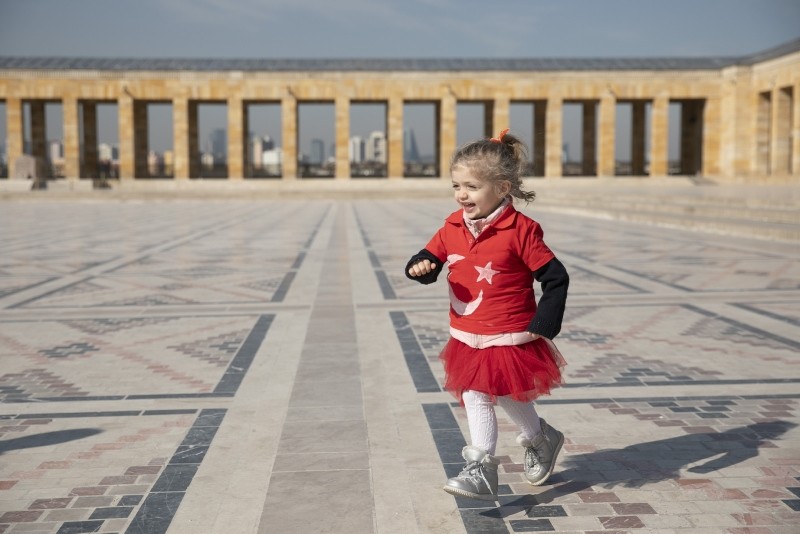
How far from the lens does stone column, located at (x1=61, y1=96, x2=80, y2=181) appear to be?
42.4 meters

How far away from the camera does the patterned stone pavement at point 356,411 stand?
2.90 meters

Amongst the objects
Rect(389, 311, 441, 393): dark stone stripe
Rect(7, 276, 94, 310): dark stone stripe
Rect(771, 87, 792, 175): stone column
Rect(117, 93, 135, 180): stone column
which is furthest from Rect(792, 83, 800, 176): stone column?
Rect(389, 311, 441, 393): dark stone stripe

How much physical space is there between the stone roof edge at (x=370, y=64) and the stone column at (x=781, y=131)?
365 cm

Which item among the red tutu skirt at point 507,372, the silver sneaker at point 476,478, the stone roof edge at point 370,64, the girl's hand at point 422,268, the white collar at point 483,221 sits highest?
the stone roof edge at point 370,64

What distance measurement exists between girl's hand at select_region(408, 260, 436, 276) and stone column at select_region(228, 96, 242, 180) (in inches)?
1622

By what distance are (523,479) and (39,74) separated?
147ft

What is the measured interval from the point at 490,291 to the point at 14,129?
45477 mm

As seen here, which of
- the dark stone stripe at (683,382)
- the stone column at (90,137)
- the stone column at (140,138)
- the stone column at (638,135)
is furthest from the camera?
the stone column at (638,135)

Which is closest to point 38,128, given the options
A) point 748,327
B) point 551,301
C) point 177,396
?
point 177,396

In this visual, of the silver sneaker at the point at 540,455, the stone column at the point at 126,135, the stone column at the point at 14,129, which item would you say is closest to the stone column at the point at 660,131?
the stone column at the point at 126,135

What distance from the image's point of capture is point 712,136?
43.6 metres

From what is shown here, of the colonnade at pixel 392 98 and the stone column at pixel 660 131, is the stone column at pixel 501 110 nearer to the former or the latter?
the colonnade at pixel 392 98

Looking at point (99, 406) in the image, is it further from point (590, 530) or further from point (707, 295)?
point (707, 295)

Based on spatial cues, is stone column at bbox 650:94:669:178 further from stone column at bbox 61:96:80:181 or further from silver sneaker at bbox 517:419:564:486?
silver sneaker at bbox 517:419:564:486
